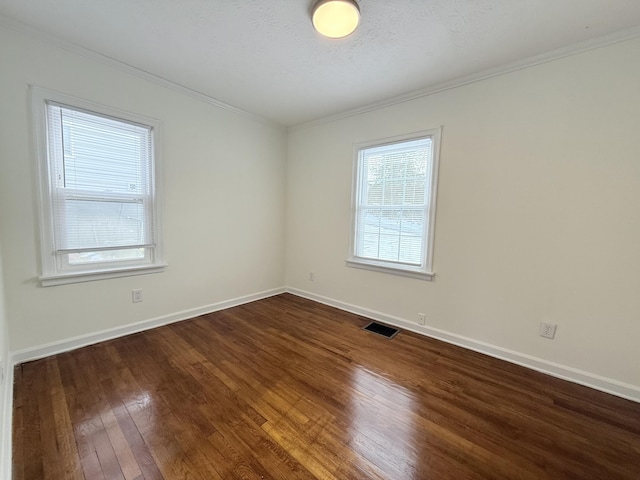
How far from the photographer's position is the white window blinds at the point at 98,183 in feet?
7.02

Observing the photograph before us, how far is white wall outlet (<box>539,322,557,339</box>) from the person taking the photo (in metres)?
2.09

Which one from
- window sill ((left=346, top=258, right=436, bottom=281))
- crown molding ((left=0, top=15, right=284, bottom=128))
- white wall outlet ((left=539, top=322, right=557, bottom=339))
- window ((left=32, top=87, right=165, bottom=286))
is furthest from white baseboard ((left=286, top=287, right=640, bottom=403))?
crown molding ((left=0, top=15, right=284, bottom=128))

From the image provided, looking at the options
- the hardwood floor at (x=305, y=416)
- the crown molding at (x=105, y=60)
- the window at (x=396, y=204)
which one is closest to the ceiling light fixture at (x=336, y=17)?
the window at (x=396, y=204)

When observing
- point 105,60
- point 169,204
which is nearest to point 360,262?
point 169,204

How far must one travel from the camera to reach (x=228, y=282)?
339cm

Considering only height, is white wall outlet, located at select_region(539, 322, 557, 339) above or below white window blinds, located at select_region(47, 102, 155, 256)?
below

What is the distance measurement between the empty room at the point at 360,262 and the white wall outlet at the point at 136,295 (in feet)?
0.05

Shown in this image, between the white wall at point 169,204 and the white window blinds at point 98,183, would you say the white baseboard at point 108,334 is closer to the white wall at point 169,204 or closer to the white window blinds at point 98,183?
the white wall at point 169,204

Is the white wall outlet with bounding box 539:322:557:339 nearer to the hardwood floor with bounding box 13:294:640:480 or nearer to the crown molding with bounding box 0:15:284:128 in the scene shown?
the hardwood floor with bounding box 13:294:640:480

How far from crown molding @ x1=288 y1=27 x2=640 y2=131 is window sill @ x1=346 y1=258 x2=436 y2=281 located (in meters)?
1.81

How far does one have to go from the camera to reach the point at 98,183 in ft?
7.63

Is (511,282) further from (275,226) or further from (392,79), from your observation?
(275,226)

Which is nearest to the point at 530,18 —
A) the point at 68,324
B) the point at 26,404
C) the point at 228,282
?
the point at 228,282

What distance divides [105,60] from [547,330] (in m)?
4.39
